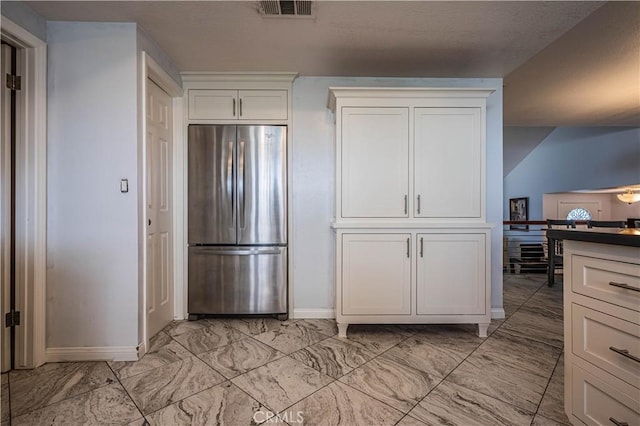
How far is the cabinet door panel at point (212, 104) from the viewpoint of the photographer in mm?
2588

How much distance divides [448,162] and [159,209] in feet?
→ 7.80

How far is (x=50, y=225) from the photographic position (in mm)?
1860

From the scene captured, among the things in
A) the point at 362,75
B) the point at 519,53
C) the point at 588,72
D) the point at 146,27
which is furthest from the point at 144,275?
the point at 588,72

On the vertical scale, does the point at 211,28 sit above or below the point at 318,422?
above

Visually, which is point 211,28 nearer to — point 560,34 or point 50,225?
point 50,225

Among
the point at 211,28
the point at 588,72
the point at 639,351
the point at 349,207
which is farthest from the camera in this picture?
the point at 588,72

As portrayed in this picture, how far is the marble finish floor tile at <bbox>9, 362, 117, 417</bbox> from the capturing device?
150 centimetres

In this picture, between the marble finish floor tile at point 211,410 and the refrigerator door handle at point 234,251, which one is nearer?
the marble finish floor tile at point 211,410

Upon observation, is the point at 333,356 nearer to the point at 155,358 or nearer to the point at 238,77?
the point at 155,358

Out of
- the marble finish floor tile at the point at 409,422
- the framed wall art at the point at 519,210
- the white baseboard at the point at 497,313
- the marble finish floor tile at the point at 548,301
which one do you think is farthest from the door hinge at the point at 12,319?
the framed wall art at the point at 519,210

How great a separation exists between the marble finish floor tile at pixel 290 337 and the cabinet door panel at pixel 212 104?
1929 millimetres

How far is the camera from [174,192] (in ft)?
8.47

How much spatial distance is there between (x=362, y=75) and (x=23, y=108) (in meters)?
2.49

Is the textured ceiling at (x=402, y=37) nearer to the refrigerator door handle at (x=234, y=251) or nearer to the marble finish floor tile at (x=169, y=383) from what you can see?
the refrigerator door handle at (x=234, y=251)
